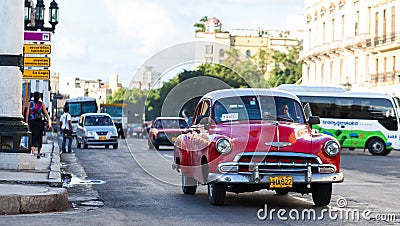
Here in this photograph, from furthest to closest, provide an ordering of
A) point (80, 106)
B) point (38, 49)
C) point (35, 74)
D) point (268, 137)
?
1. point (80, 106)
2. point (35, 74)
3. point (38, 49)
4. point (268, 137)

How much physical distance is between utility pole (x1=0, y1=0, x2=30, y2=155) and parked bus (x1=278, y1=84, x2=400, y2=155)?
2517 centimetres

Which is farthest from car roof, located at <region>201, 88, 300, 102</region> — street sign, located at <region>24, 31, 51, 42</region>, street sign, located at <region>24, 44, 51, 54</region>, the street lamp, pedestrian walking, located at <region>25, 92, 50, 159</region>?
the street lamp

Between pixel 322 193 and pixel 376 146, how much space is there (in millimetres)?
29523

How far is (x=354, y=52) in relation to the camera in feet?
238

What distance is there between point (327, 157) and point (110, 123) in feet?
93.3

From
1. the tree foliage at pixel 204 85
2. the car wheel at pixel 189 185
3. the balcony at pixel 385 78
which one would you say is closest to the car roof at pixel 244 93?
the tree foliage at pixel 204 85

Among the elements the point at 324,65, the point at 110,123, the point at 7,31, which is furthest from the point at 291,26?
the point at 7,31

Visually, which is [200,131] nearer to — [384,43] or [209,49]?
[209,49]

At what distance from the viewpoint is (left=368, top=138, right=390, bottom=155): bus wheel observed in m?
42.0

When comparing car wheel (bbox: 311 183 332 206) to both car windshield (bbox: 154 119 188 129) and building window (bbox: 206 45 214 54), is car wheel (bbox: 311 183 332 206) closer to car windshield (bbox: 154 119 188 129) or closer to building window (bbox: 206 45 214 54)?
building window (bbox: 206 45 214 54)

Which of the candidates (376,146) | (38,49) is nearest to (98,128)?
(376,146)

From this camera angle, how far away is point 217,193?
13.2m

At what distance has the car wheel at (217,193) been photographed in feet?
43.3

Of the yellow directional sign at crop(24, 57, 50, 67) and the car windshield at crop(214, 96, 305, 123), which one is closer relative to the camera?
the car windshield at crop(214, 96, 305, 123)
